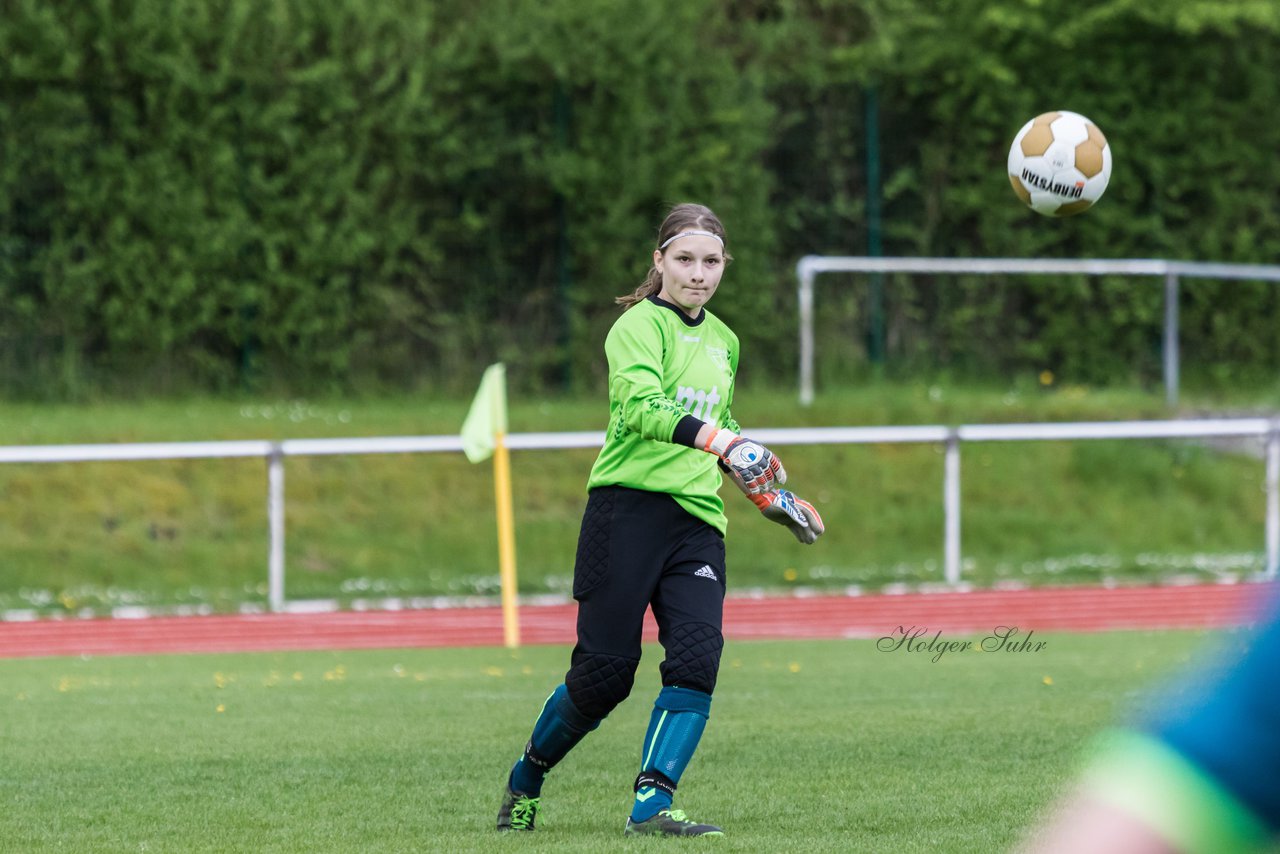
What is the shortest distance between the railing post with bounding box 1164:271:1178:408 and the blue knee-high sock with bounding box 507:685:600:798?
15.1m

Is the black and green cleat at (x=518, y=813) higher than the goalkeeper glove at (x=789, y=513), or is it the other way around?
the goalkeeper glove at (x=789, y=513)

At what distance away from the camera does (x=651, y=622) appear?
1408 cm

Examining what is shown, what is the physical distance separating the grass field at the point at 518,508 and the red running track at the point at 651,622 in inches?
41.9

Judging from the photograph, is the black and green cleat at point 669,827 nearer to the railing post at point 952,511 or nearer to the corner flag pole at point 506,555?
the corner flag pole at point 506,555

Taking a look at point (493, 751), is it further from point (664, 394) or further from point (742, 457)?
point (742, 457)

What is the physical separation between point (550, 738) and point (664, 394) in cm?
108

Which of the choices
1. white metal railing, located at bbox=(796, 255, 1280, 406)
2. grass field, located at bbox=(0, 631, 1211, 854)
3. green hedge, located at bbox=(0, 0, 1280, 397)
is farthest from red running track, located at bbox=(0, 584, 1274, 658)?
green hedge, located at bbox=(0, 0, 1280, 397)

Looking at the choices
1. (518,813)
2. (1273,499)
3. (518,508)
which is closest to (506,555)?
(518,508)

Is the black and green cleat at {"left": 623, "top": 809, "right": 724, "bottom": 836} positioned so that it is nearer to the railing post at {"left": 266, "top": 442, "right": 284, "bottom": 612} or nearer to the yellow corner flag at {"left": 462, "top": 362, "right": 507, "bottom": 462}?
the yellow corner flag at {"left": 462, "top": 362, "right": 507, "bottom": 462}

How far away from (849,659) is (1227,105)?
13.0 metres

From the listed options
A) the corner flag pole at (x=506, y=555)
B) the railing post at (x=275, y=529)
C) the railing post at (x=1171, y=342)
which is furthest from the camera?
the railing post at (x=1171, y=342)

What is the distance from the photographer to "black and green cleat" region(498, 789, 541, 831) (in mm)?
5688

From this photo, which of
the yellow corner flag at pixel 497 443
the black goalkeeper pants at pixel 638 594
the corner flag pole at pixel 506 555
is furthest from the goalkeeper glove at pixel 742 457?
the yellow corner flag at pixel 497 443

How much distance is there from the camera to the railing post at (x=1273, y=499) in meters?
15.8
